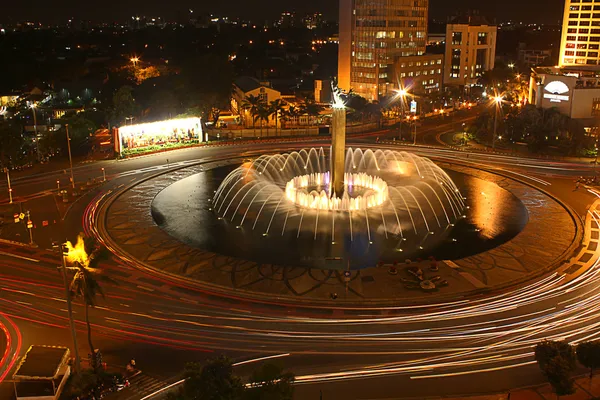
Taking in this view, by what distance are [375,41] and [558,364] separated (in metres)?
111

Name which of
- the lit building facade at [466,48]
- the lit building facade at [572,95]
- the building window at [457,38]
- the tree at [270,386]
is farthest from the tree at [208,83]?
the tree at [270,386]

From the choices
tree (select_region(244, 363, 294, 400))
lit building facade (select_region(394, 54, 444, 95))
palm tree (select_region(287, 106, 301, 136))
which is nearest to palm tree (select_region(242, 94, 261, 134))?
palm tree (select_region(287, 106, 301, 136))

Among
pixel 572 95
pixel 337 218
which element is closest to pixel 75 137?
pixel 337 218

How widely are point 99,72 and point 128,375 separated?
448 ft

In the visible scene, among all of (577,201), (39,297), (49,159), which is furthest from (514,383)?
(49,159)

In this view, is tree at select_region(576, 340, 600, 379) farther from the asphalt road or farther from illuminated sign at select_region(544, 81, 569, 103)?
illuminated sign at select_region(544, 81, 569, 103)

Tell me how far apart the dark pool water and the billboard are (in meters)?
22.9

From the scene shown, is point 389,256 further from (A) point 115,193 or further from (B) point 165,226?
(A) point 115,193

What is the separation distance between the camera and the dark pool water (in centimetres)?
3603

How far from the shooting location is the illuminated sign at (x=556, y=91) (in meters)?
81.2

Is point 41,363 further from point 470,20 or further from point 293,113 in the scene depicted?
point 470,20

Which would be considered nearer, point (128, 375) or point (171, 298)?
point (128, 375)

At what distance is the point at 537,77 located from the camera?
87.6m

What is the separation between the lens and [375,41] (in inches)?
4820
